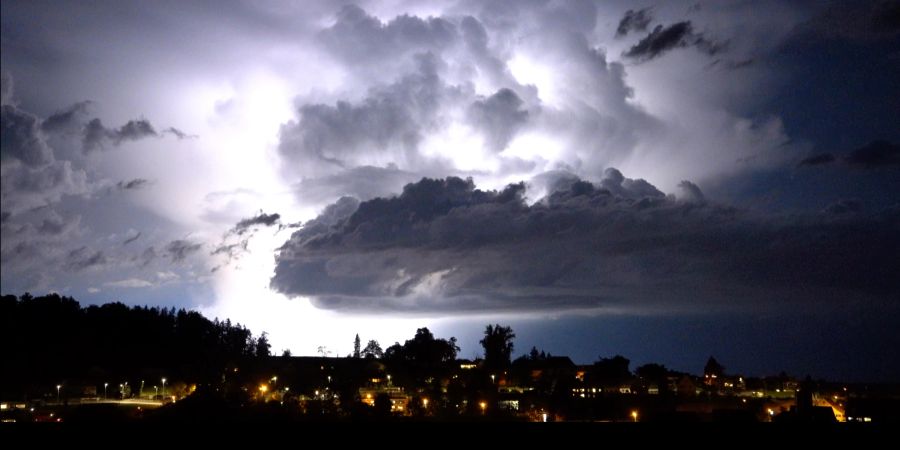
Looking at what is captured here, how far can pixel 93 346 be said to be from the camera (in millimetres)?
120750

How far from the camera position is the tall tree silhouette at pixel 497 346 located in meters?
136

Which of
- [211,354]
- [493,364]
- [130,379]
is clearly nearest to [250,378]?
[130,379]

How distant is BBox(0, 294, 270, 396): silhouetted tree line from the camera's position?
10106 centimetres

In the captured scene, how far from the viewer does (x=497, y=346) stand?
13662 cm

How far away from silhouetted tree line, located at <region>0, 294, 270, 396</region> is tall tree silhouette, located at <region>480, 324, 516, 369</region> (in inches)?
2071

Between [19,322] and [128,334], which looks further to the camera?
[128,334]

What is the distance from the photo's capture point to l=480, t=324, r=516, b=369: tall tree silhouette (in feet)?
447

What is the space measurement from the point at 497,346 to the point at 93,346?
76291 mm

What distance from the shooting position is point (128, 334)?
445 feet

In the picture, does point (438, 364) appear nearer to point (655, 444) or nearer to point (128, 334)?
point (128, 334)

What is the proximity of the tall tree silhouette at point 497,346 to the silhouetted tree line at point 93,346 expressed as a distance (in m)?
52.6

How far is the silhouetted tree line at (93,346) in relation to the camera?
10106cm

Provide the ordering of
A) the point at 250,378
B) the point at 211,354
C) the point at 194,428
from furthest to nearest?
the point at 211,354 → the point at 250,378 → the point at 194,428

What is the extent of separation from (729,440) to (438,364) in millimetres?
120955
